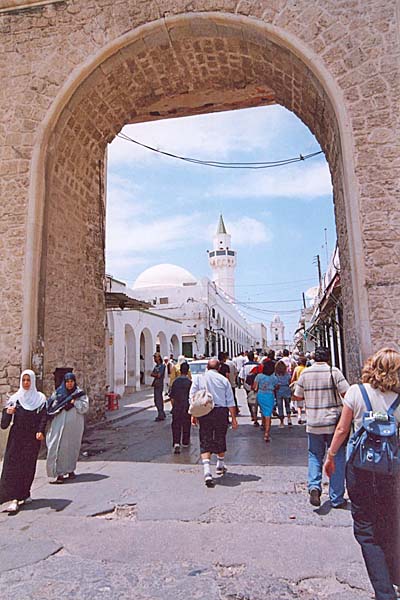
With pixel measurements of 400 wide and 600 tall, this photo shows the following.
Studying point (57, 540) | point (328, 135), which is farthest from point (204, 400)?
point (328, 135)

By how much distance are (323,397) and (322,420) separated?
0.23m

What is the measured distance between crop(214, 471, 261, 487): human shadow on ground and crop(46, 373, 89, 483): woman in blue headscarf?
6.05ft

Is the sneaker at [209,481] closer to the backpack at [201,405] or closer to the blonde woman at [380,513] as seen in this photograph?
the backpack at [201,405]

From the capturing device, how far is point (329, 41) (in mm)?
6754

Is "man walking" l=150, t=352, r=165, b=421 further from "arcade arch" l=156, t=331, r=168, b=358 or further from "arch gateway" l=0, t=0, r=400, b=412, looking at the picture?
"arcade arch" l=156, t=331, r=168, b=358

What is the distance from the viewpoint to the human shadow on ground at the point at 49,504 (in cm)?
450

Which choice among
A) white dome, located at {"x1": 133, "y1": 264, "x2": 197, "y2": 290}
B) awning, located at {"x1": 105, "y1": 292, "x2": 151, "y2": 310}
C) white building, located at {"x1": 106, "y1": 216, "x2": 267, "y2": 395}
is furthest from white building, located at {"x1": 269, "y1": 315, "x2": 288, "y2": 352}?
awning, located at {"x1": 105, "y1": 292, "x2": 151, "y2": 310}

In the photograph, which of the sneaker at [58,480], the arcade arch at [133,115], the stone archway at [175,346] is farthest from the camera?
the stone archway at [175,346]

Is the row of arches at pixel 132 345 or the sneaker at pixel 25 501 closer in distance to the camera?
the sneaker at pixel 25 501

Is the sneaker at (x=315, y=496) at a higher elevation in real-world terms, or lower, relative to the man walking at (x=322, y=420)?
lower

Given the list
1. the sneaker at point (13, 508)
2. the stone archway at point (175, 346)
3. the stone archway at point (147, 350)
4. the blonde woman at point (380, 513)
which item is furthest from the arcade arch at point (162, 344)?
the blonde woman at point (380, 513)

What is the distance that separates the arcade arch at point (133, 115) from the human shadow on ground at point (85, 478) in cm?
213

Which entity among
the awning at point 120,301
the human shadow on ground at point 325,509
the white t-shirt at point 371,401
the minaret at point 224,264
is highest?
the minaret at point 224,264

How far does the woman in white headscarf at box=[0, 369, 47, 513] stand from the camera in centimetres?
448
